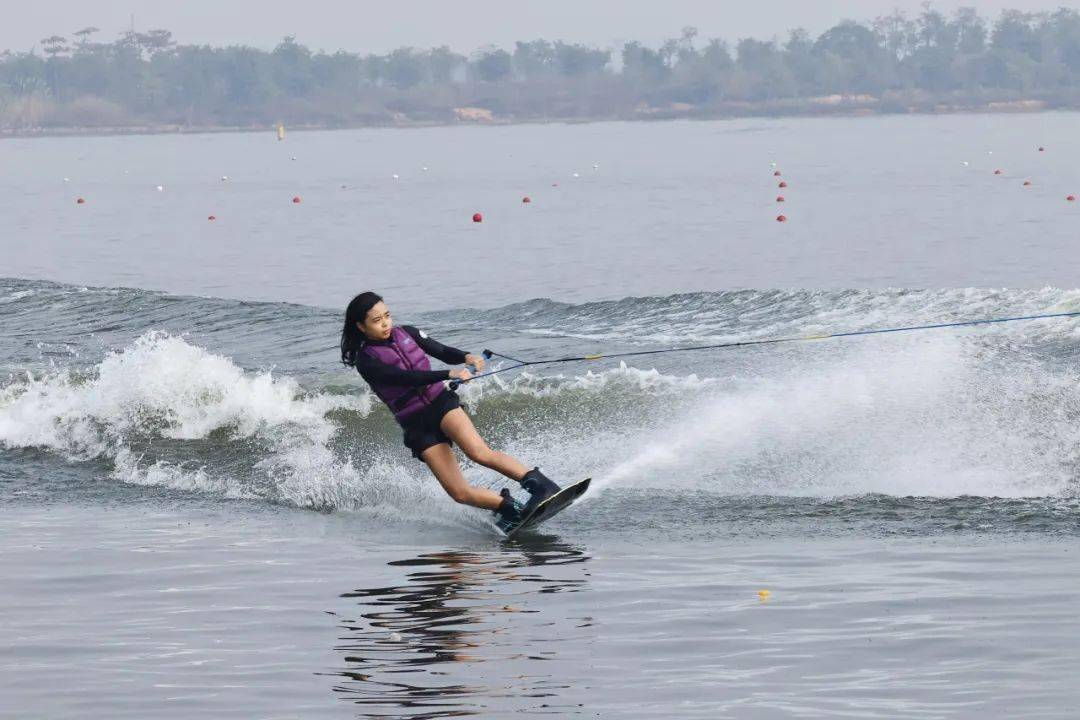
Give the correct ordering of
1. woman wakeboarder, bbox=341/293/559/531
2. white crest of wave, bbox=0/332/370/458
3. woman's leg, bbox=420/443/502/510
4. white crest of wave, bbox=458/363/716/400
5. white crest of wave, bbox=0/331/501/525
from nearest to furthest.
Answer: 1. woman wakeboarder, bbox=341/293/559/531
2. woman's leg, bbox=420/443/502/510
3. white crest of wave, bbox=0/331/501/525
4. white crest of wave, bbox=0/332/370/458
5. white crest of wave, bbox=458/363/716/400

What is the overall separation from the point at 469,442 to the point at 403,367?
0.58 meters

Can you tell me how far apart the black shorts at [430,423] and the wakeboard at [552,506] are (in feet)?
2.08

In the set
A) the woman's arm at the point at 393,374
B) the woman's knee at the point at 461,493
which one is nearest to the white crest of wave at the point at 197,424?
the woman's knee at the point at 461,493

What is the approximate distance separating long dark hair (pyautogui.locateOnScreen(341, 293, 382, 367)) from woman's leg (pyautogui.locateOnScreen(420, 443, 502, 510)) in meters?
0.73

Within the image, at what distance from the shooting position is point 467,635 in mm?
7352

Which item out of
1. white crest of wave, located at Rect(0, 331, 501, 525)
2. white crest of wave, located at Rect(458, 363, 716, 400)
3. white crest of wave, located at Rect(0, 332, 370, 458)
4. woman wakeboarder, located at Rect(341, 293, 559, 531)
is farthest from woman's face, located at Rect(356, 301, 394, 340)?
white crest of wave, located at Rect(458, 363, 716, 400)

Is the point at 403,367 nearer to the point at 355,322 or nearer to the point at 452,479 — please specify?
the point at 355,322

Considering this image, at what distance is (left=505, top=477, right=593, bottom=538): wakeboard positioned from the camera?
9.41m

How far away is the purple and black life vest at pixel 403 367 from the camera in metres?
9.27

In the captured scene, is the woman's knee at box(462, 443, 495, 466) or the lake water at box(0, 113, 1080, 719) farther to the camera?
the woman's knee at box(462, 443, 495, 466)

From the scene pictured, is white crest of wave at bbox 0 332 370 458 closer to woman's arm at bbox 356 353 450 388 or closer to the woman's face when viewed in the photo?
woman's arm at bbox 356 353 450 388

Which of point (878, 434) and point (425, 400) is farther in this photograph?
point (878, 434)

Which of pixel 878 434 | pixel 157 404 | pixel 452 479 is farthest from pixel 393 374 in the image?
pixel 157 404

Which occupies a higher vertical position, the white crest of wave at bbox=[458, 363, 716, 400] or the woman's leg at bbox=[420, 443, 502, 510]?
the woman's leg at bbox=[420, 443, 502, 510]
